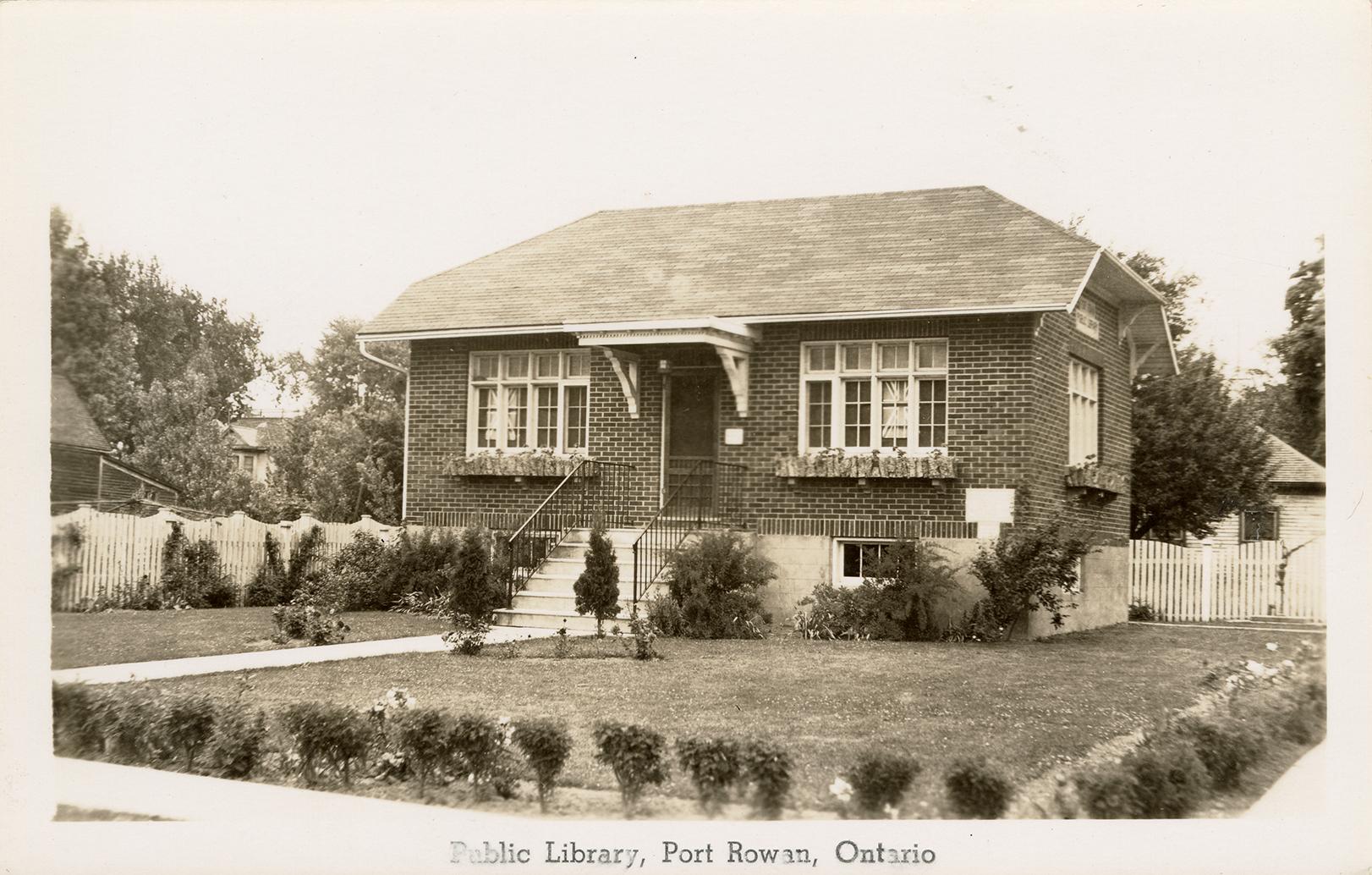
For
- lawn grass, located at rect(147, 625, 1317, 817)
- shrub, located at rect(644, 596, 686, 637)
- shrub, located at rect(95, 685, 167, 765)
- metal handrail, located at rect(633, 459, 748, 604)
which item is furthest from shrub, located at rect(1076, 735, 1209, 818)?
metal handrail, located at rect(633, 459, 748, 604)

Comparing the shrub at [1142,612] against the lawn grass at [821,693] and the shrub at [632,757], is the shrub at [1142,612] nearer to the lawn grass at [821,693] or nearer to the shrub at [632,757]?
the lawn grass at [821,693]

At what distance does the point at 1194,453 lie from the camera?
86.3ft

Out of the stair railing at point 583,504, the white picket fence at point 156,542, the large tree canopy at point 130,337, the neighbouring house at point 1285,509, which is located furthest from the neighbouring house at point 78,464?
the neighbouring house at point 1285,509

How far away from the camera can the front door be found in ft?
61.0

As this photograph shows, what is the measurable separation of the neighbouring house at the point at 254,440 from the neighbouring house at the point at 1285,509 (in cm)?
2666

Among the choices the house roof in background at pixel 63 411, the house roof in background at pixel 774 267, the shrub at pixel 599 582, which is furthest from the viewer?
the house roof in background at pixel 774 267

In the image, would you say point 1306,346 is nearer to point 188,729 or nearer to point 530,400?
point 530,400

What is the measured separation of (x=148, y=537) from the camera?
708 inches

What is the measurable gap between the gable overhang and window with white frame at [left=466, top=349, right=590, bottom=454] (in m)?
7.34

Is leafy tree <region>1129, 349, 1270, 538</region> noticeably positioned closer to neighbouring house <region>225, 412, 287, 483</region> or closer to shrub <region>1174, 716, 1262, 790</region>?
shrub <region>1174, 716, 1262, 790</region>

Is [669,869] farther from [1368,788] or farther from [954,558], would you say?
[954,558]

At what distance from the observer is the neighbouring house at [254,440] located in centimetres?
4212

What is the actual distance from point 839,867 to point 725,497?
440 inches

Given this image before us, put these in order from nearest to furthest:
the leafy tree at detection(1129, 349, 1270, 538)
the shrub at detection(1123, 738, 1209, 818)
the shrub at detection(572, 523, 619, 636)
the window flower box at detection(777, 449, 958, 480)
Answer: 1. the shrub at detection(1123, 738, 1209, 818)
2. the shrub at detection(572, 523, 619, 636)
3. the window flower box at detection(777, 449, 958, 480)
4. the leafy tree at detection(1129, 349, 1270, 538)
